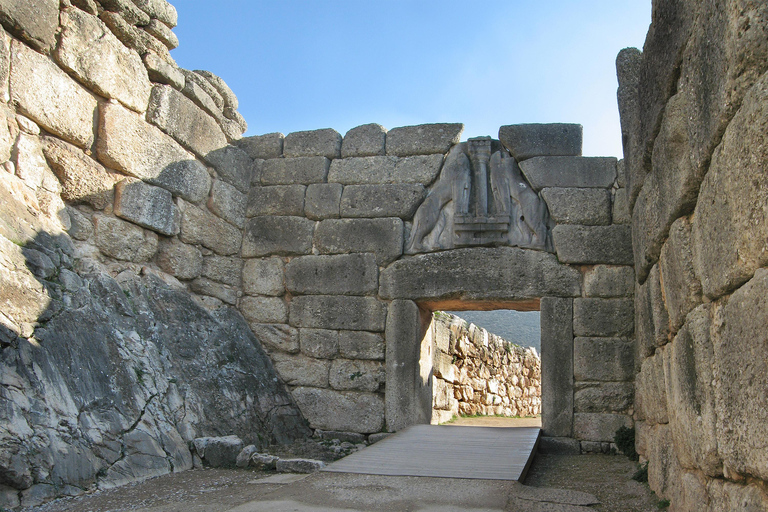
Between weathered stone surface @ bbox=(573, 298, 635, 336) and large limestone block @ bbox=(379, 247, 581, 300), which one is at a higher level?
large limestone block @ bbox=(379, 247, 581, 300)

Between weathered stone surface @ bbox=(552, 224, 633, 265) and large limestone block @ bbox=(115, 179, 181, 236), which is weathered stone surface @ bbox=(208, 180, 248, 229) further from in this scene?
weathered stone surface @ bbox=(552, 224, 633, 265)

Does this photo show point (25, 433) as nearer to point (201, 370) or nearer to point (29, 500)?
point (29, 500)

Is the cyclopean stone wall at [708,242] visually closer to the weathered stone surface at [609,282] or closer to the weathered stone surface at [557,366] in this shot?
the weathered stone surface at [557,366]

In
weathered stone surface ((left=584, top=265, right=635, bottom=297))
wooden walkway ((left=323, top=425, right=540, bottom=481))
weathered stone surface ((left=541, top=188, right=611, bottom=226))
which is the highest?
weathered stone surface ((left=541, top=188, right=611, bottom=226))

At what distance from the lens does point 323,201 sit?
6.76 m

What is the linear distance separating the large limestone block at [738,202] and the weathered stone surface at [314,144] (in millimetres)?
5031

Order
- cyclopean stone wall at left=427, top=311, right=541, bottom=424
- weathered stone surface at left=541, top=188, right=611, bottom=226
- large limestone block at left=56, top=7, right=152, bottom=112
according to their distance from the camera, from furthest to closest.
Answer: cyclopean stone wall at left=427, top=311, right=541, bottom=424 → weathered stone surface at left=541, top=188, right=611, bottom=226 → large limestone block at left=56, top=7, right=152, bottom=112

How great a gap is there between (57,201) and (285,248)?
2.43 metres

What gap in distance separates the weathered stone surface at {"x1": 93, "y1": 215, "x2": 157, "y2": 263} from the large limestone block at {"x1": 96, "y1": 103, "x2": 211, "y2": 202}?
1.52ft

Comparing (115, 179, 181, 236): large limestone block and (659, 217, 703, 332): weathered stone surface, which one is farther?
(115, 179, 181, 236): large limestone block

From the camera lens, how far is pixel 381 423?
6.14 metres

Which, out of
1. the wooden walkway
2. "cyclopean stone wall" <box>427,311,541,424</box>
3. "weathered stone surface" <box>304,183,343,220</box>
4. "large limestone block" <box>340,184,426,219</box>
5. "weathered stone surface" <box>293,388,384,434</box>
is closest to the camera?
the wooden walkway

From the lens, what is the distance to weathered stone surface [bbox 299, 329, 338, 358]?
6402 millimetres

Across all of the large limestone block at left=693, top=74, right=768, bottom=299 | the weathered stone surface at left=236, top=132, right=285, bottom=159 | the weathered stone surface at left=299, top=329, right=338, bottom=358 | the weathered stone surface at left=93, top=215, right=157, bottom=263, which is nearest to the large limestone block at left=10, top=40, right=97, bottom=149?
the weathered stone surface at left=93, top=215, right=157, bottom=263
